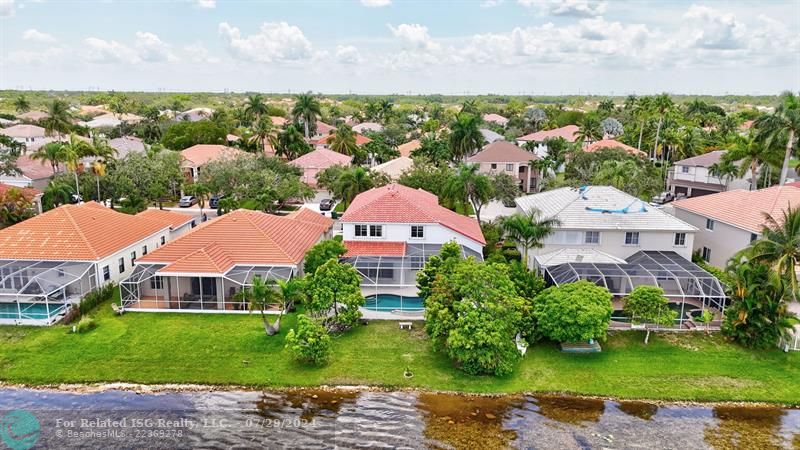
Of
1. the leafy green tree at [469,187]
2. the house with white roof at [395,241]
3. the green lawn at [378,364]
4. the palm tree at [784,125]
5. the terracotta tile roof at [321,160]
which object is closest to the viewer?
the green lawn at [378,364]

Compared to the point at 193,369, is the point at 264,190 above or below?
above

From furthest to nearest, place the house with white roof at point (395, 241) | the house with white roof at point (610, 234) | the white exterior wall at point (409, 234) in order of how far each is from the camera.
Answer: the white exterior wall at point (409, 234) → the house with white roof at point (610, 234) → the house with white roof at point (395, 241)

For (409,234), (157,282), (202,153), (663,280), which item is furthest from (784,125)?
(202,153)

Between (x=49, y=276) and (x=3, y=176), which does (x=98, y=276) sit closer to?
(x=49, y=276)

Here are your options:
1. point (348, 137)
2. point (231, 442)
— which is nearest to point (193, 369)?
point (231, 442)

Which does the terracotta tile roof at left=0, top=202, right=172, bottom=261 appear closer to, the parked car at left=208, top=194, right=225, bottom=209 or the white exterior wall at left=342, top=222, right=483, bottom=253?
the white exterior wall at left=342, top=222, right=483, bottom=253

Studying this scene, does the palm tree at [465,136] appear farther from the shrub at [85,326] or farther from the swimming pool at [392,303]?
the shrub at [85,326]

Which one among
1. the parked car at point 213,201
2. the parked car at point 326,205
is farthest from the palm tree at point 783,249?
the parked car at point 213,201
